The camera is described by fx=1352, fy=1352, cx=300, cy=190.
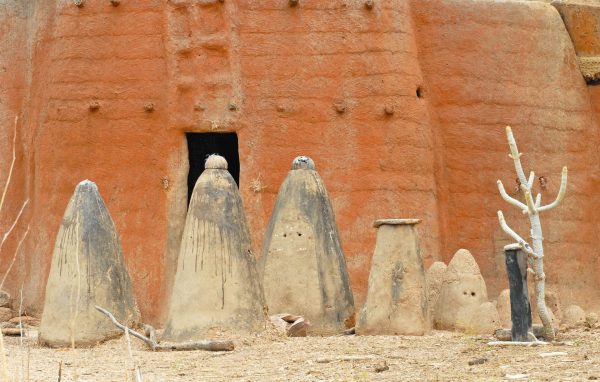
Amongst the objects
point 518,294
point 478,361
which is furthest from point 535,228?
point 478,361

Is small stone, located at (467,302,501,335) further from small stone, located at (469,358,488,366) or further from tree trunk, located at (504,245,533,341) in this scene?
small stone, located at (469,358,488,366)

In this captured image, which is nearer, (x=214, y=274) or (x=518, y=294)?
(x=518, y=294)

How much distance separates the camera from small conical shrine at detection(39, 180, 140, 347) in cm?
1209

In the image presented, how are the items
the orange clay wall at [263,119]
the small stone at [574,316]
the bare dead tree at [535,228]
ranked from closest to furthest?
1. the bare dead tree at [535,228]
2. the small stone at [574,316]
3. the orange clay wall at [263,119]

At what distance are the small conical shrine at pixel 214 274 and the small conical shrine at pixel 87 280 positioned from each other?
719 mm

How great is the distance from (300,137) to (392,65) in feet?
4.45

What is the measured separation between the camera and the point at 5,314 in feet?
51.6

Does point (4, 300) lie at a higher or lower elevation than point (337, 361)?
higher

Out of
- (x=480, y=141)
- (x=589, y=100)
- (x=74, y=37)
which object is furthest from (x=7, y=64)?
(x=589, y=100)

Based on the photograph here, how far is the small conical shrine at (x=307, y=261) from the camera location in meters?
12.7

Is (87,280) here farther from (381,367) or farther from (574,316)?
(574,316)

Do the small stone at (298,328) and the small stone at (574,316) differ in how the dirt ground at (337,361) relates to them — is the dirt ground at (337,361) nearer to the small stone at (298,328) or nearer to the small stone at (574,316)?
the small stone at (298,328)

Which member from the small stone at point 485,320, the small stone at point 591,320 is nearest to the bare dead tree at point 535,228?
the small stone at point 485,320

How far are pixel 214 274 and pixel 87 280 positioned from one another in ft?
4.21
